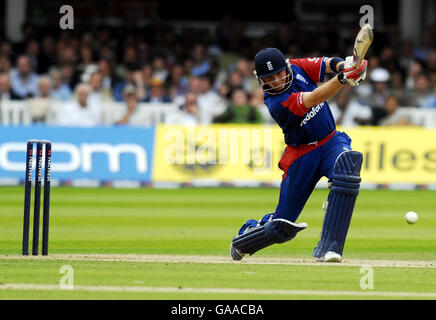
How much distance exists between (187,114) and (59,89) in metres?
2.83

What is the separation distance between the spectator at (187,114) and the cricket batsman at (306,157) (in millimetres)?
10041

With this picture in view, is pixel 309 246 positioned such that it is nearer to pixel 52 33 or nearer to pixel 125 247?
pixel 125 247

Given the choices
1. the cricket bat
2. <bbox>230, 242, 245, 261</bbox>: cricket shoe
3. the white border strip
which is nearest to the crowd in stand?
<bbox>230, 242, 245, 261</bbox>: cricket shoe

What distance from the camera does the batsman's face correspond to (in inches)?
344

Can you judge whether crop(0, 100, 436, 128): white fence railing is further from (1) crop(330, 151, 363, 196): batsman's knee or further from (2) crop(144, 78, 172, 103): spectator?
(1) crop(330, 151, 363, 196): batsman's knee

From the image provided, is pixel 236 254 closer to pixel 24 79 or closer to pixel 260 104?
pixel 260 104

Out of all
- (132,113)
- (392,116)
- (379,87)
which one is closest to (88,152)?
(132,113)

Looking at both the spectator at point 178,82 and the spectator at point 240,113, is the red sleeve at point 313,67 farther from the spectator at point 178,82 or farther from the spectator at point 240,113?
the spectator at point 178,82

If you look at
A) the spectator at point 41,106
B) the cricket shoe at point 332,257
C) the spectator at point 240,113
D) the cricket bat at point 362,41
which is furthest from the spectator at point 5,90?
the cricket bat at point 362,41

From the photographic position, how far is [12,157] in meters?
17.8

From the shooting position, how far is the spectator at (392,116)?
63.8 ft

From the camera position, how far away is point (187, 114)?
19.2m

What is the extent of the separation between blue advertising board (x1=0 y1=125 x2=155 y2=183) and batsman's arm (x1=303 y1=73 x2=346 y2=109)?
32.7 feet
